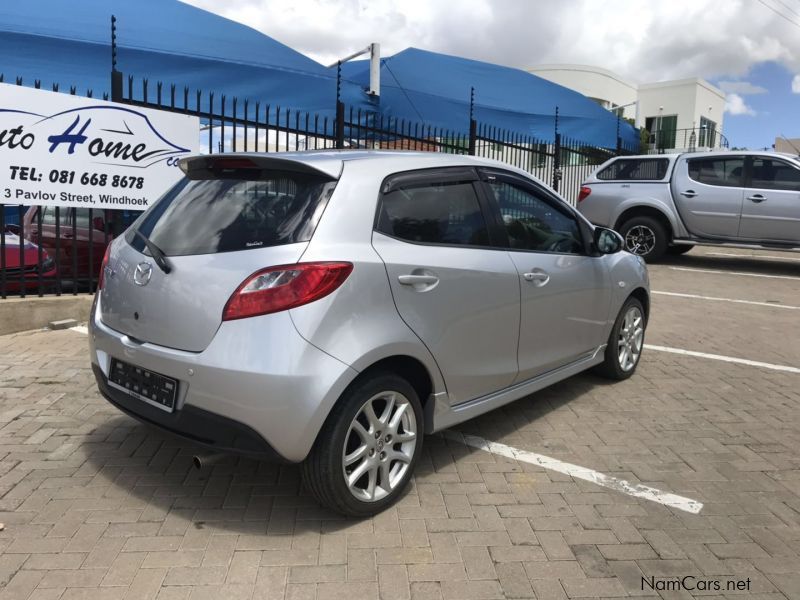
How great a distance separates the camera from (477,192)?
11.8 feet

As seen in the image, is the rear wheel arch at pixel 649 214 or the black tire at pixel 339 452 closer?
the black tire at pixel 339 452

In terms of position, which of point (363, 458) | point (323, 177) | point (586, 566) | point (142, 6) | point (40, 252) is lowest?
point (586, 566)

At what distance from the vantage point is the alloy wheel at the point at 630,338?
4.98 m

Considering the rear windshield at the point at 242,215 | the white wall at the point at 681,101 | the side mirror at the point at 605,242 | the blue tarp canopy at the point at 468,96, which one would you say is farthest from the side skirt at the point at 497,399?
the white wall at the point at 681,101

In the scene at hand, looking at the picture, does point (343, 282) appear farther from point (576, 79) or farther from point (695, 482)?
point (576, 79)

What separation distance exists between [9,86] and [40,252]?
1.53 m

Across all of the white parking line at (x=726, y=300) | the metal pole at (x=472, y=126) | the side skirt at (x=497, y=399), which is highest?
the metal pole at (x=472, y=126)

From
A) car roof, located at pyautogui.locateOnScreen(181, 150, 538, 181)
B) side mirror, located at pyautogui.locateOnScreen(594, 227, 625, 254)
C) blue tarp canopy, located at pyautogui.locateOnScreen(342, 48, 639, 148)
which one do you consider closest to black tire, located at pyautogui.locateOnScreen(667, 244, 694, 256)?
blue tarp canopy, located at pyautogui.locateOnScreen(342, 48, 639, 148)

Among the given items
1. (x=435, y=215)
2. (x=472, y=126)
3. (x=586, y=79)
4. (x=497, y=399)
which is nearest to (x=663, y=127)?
(x=586, y=79)

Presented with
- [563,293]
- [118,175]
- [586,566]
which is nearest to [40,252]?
[118,175]

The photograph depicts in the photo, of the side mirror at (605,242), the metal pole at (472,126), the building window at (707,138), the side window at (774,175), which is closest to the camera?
the side mirror at (605,242)

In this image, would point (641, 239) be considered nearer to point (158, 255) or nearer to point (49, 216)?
point (49, 216)

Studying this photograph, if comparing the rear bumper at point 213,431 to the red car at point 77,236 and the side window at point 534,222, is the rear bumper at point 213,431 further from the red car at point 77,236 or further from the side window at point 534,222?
the red car at point 77,236

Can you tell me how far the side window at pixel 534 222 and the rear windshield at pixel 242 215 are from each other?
4.12 ft
